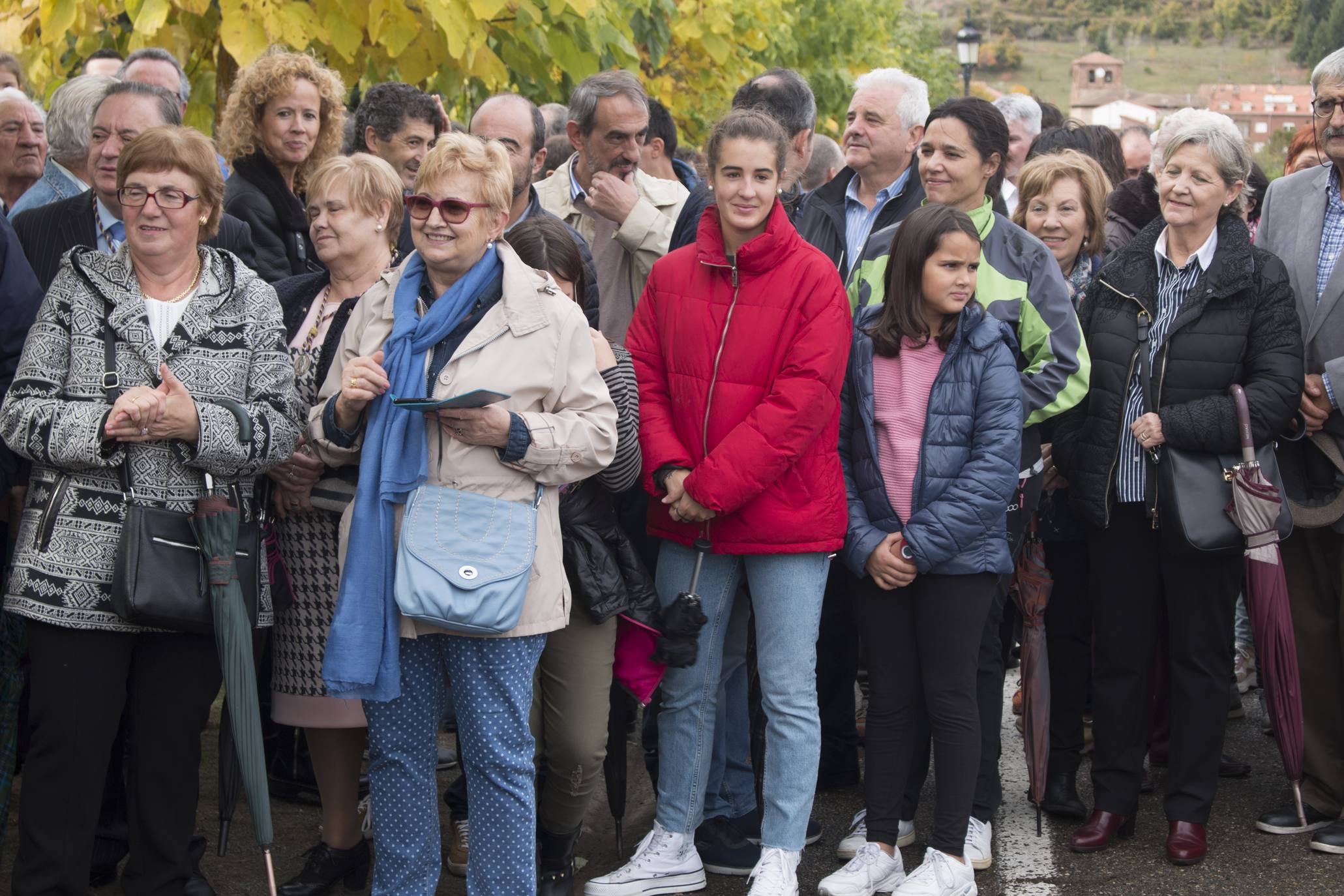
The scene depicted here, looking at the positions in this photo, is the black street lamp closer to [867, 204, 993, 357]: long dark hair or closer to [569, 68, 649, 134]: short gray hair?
[569, 68, 649, 134]: short gray hair

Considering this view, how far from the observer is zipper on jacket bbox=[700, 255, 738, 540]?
4.32m

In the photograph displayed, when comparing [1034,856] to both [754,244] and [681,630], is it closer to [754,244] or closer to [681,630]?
[681,630]

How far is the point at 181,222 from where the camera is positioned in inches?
157

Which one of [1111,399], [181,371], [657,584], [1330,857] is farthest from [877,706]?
[181,371]

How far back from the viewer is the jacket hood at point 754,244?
4.27 metres

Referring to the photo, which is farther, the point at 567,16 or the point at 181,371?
the point at 567,16

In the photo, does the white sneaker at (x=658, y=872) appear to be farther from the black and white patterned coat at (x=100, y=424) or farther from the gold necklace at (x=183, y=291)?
the gold necklace at (x=183, y=291)

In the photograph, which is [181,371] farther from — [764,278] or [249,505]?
[764,278]

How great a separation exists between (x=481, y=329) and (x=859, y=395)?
1.32m

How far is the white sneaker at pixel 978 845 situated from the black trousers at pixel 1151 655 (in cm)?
48

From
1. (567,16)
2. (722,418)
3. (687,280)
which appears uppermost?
(567,16)

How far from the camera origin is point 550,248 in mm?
4426

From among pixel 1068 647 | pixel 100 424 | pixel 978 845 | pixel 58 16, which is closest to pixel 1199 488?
pixel 1068 647

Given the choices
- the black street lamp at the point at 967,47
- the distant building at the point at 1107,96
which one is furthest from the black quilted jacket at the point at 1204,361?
the distant building at the point at 1107,96
